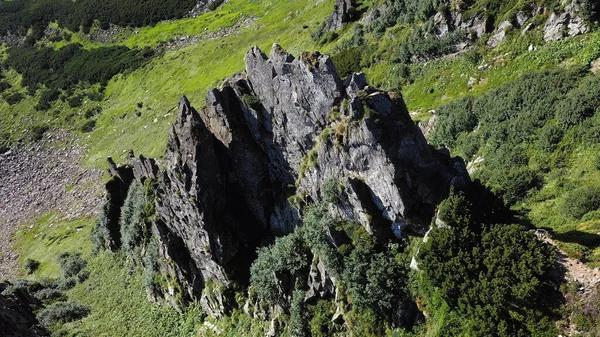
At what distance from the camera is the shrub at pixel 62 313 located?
2035 inches

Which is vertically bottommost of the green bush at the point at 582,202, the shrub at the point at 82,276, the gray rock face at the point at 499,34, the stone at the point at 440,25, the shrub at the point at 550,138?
the shrub at the point at 82,276

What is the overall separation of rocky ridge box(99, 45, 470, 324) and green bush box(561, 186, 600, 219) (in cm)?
890

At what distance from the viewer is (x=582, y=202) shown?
2878cm

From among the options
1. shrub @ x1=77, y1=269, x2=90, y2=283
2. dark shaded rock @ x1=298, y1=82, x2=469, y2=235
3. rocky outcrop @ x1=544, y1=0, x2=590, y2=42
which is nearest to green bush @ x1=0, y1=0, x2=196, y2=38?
shrub @ x1=77, y1=269, x2=90, y2=283

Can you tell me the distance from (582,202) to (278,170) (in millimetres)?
22869

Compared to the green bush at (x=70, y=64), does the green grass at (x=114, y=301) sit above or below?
below

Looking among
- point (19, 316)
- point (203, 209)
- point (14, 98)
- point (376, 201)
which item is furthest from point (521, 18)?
point (14, 98)

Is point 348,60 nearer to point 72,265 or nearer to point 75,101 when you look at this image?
point 72,265

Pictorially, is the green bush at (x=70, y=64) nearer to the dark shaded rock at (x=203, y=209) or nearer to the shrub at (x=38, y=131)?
the shrub at (x=38, y=131)

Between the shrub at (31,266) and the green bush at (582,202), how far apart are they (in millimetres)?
88198

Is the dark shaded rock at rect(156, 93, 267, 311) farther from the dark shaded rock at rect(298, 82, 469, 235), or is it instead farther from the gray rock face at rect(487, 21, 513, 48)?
the gray rock face at rect(487, 21, 513, 48)

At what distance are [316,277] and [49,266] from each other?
67.4m

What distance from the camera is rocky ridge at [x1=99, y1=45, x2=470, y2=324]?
26.9 m

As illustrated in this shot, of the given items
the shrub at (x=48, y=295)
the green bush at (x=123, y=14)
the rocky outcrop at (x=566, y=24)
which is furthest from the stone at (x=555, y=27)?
the green bush at (x=123, y=14)
